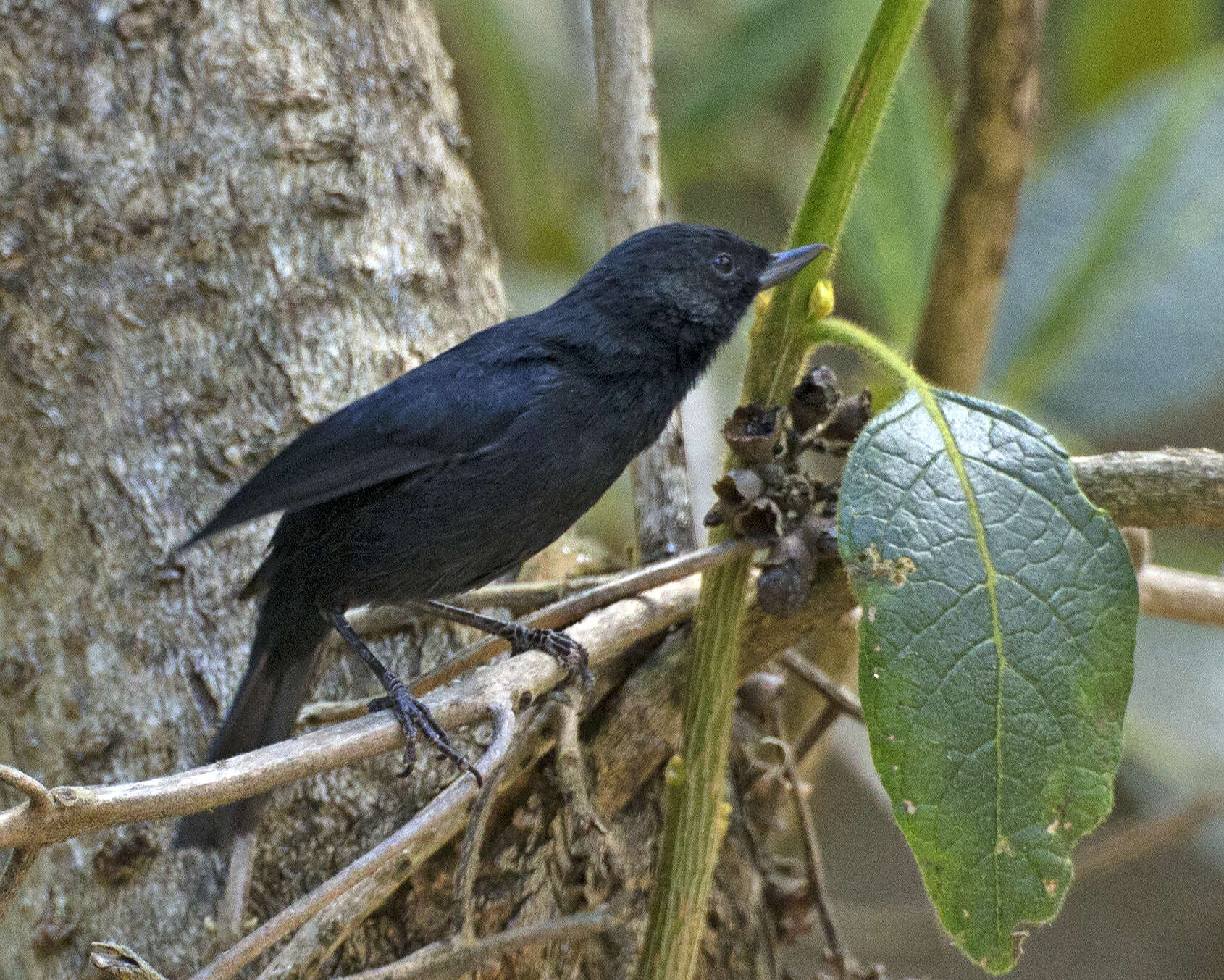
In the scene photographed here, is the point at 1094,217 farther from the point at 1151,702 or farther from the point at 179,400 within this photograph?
the point at 179,400

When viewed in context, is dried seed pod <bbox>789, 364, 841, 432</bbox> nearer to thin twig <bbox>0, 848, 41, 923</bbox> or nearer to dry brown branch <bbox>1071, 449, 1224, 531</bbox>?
dry brown branch <bbox>1071, 449, 1224, 531</bbox>

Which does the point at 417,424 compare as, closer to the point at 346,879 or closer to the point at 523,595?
the point at 523,595

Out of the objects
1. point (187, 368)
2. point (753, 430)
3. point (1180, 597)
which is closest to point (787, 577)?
point (753, 430)

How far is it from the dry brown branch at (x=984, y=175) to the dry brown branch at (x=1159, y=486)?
1.29 meters

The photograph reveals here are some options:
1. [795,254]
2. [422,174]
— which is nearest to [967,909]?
[795,254]

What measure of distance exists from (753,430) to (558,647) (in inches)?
20.1

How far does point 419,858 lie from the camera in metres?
2.01

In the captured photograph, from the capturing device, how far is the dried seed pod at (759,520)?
6.97 ft

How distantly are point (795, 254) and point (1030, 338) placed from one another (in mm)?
2207

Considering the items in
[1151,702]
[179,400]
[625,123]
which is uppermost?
[625,123]

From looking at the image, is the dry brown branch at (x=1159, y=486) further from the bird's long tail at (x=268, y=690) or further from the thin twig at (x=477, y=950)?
the bird's long tail at (x=268, y=690)

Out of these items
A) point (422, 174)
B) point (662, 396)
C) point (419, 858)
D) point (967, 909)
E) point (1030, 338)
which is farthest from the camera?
point (1030, 338)

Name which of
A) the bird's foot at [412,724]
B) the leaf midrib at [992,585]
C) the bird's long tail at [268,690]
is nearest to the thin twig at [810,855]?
the bird's foot at [412,724]

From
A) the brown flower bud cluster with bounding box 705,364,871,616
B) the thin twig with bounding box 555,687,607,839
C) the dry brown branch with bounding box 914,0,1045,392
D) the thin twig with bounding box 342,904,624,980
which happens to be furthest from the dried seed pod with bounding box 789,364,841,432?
the dry brown branch with bounding box 914,0,1045,392
